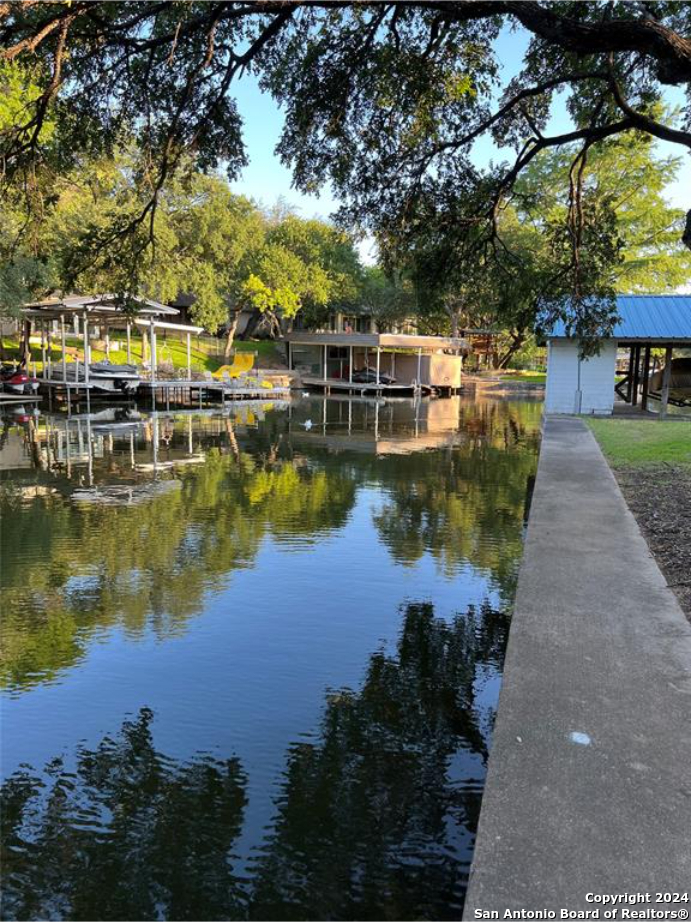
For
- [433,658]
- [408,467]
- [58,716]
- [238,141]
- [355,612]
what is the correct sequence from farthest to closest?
[408,467] < [238,141] < [355,612] < [433,658] < [58,716]

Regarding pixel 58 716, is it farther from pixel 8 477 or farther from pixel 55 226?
pixel 55 226

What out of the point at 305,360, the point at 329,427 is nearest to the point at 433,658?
the point at 329,427

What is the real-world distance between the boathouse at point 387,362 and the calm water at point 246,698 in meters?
26.7

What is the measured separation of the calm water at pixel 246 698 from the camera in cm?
320

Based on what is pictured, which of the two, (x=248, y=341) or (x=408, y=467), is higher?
(x=248, y=341)

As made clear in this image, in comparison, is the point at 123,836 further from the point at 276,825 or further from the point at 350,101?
the point at 350,101

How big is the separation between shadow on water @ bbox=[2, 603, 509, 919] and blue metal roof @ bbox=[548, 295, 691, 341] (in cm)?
1978

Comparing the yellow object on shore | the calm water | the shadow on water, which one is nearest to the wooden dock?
the yellow object on shore

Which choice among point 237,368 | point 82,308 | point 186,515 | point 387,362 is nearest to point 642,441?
point 186,515

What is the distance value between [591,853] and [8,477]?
40.2ft

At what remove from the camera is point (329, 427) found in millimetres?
22219

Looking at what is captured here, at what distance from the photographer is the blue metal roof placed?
22.8m

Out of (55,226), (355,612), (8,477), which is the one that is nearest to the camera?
(355,612)

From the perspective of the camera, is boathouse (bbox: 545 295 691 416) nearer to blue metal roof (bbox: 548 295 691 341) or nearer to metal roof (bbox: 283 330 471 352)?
blue metal roof (bbox: 548 295 691 341)
